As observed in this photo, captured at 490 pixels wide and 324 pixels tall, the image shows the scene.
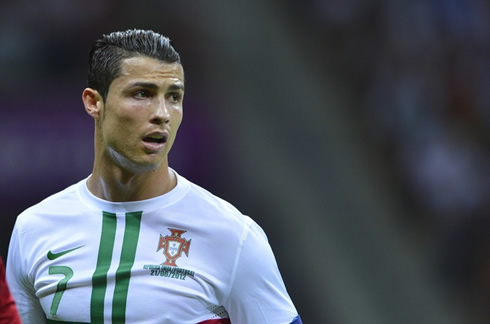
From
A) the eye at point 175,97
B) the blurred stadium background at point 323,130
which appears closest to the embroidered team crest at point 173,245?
the eye at point 175,97

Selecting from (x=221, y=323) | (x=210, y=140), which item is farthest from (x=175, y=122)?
(x=210, y=140)

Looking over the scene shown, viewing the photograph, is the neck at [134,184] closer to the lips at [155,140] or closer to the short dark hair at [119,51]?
the lips at [155,140]

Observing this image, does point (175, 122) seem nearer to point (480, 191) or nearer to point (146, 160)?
point (146, 160)

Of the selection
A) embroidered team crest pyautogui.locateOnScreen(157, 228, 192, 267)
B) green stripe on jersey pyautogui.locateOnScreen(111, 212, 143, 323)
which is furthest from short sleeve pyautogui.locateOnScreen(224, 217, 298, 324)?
green stripe on jersey pyautogui.locateOnScreen(111, 212, 143, 323)

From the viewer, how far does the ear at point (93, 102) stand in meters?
3.72

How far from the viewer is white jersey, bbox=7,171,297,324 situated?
3.58 meters

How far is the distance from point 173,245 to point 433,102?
668cm

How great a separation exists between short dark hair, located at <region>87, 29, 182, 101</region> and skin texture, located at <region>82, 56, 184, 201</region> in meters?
0.02

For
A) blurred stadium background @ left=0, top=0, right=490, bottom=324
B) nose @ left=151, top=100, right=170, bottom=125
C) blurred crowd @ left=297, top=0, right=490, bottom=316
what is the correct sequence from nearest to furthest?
1. nose @ left=151, top=100, right=170, bottom=125
2. blurred stadium background @ left=0, top=0, right=490, bottom=324
3. blurred crowd @ left=297, top=0, right=490, bottom=316

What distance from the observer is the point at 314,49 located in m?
11.5

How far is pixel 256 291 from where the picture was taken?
358 cm

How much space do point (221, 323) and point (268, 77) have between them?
25.4 ft

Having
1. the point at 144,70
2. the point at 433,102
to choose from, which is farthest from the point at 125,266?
the point at 433,102

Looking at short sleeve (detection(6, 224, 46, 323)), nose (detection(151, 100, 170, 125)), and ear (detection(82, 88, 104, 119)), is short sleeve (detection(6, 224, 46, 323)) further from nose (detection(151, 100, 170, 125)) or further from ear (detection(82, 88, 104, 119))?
nose (detection(151, 100, 170, 125))
